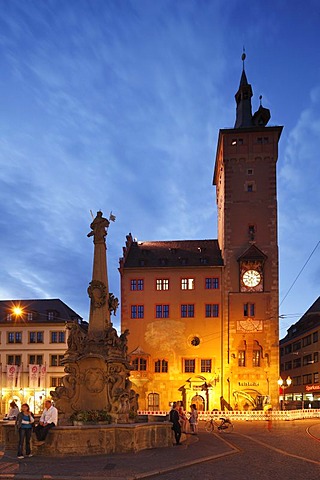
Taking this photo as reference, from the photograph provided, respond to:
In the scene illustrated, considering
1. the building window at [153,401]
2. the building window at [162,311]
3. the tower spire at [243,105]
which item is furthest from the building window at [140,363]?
the tower spire at [243,105]

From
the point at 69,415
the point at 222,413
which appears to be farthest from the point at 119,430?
the point at 222,413

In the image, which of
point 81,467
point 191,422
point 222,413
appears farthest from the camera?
point 222,413

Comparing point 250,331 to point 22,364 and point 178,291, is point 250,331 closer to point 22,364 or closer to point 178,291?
point 178,291

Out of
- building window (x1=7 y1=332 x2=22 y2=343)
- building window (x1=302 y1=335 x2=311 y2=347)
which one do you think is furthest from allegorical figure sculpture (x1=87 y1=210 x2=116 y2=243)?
building window (x1=302 y1=335 x2=311 y2=347)

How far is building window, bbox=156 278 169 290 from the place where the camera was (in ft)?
169

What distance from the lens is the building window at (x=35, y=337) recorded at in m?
55.3

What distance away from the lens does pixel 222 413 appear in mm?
41375

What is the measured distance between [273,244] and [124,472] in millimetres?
40587

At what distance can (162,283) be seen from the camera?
2034 inches

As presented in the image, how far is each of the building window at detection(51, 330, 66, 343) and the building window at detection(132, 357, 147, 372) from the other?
920cm

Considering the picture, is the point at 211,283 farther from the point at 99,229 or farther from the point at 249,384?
the point at 99,229

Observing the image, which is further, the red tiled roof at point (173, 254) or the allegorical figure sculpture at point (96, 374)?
the red tiled roof at point (173, 254)

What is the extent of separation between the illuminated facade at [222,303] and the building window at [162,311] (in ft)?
0.31

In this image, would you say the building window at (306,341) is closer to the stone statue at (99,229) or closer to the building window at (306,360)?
the building window at (306,360)
